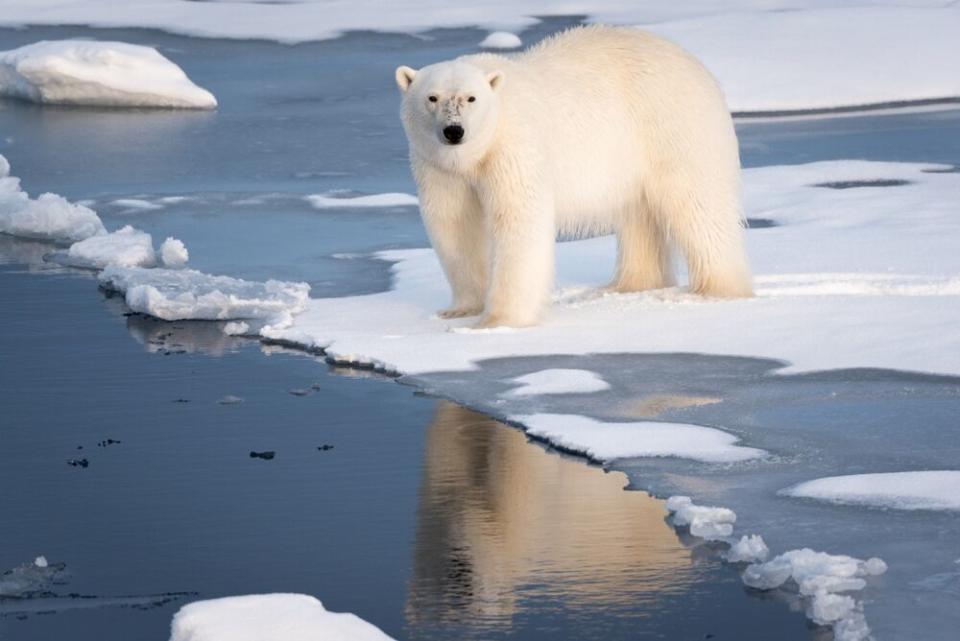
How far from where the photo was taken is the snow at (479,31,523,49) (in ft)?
56.3

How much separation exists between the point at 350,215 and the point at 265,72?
706 centimetres

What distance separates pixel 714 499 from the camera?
4316mm

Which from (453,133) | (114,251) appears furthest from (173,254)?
(453,133)

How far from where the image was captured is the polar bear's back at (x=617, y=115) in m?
6.77

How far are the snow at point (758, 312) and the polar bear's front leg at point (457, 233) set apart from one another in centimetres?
12

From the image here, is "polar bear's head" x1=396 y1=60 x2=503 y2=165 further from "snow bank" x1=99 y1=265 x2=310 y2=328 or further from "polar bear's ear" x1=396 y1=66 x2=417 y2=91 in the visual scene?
→ "snow bank" x1=99 y1=265 x2=310 y2=328

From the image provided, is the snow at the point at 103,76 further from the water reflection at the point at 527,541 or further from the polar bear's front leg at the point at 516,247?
the water reflection at the point at 527,541

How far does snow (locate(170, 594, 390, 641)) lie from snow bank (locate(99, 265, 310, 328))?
9.87 feet

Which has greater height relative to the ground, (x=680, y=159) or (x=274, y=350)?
(x=680, y=159)

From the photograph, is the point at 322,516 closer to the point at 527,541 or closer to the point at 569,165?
the point at 527,541

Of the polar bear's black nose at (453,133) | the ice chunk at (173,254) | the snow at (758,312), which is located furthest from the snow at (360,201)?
the polar bear's black nose at (453,133)

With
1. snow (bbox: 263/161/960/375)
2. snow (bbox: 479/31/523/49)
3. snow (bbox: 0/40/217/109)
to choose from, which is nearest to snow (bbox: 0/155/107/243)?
snow (bbox: 263/161/960/375)

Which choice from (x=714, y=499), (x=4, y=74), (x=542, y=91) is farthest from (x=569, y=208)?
(x=4, y=74)

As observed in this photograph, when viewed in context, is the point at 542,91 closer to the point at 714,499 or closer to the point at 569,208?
the point at 569,208
